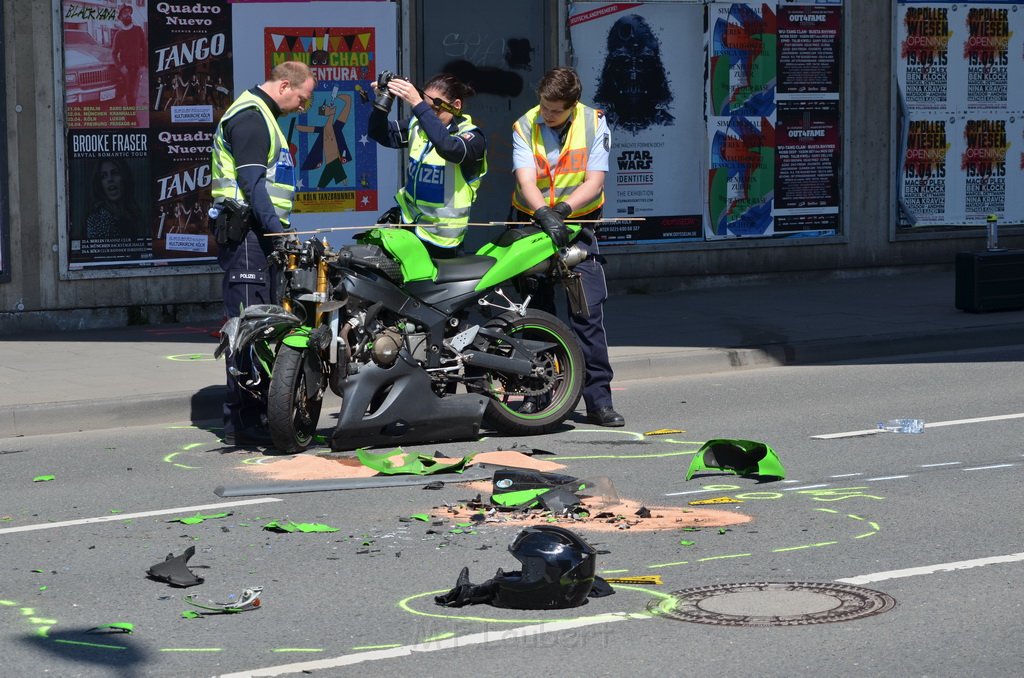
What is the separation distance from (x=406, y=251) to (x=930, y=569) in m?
4.02

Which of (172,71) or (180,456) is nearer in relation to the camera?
(180,456)

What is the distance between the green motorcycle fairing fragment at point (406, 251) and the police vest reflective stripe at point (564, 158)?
0.96 metres

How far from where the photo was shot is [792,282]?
1809 cm

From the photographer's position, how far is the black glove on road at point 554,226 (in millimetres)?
10070

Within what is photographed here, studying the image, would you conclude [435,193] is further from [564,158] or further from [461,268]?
[564,158]

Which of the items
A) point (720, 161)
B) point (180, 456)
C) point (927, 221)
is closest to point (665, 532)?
point (180, 456)

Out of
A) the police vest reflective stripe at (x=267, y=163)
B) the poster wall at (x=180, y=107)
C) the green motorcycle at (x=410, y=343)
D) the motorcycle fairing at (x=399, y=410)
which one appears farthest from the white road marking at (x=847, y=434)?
the poster wall at (x=180, y=107)

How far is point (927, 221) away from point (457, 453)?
35.3 feet

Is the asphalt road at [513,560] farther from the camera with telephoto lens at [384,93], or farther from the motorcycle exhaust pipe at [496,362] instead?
the camera with telephoto lens at [384,93]

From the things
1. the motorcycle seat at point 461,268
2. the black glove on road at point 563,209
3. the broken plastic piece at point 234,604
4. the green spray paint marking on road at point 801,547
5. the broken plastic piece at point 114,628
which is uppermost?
the black glove on road at point 563,209

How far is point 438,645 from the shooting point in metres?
5.80

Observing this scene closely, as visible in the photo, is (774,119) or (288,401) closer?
(288,401)

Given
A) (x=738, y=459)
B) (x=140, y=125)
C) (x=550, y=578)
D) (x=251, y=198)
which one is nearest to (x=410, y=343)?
(x=251, y=198)

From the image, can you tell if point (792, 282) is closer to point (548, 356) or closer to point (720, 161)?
point (720, 161)
